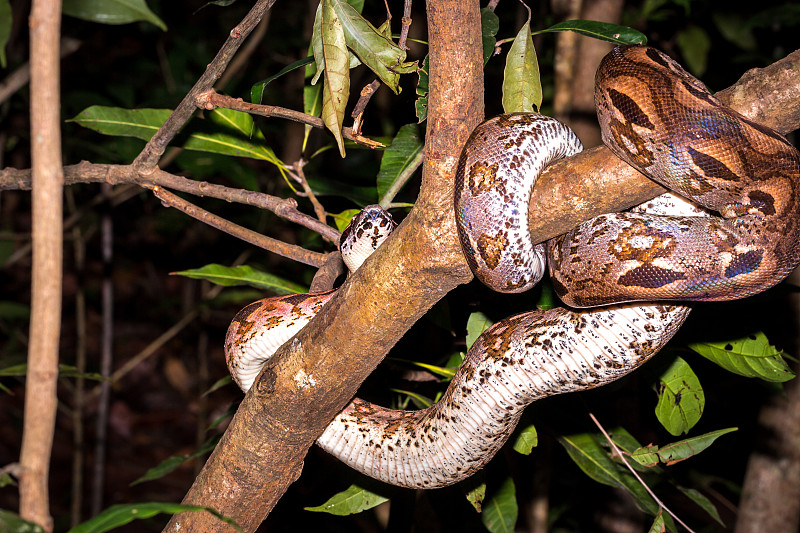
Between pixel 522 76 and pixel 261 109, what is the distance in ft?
2.63

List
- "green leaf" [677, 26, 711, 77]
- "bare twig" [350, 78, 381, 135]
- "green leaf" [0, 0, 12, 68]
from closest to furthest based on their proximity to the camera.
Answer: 1. "bare twig" [350, 78, 381, 135]
2. "green leaf" [0, 0, 12, 68]
3. "green leaf" [677, 26, 711, 77]

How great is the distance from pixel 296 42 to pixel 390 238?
568cm

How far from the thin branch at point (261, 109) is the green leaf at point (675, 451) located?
141cm

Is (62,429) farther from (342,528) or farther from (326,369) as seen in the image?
(326,369)

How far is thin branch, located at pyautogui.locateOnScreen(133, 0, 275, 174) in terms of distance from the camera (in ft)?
5.52

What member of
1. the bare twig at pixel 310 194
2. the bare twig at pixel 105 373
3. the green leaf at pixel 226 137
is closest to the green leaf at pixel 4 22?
the green leaf at pixel 226 137

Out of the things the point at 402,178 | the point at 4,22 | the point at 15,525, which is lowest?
the point at 15,525

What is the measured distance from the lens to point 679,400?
2.23 m

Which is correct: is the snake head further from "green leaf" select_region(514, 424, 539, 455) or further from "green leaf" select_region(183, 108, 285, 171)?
"green leaf" select_region(514, 424, 539, 455)

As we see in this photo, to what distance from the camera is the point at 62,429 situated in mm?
7051

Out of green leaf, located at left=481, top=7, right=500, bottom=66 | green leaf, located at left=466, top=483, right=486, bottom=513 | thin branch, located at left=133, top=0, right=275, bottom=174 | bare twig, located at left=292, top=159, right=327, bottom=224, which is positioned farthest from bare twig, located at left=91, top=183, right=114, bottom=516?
green leaf, located at left=481, top=7, right=500, bottom=66

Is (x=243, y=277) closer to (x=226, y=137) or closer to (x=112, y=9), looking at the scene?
(x=226, y=137)

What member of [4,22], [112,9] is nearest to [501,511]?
[112,9]

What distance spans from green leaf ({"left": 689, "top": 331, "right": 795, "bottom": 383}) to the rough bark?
3.55ft
